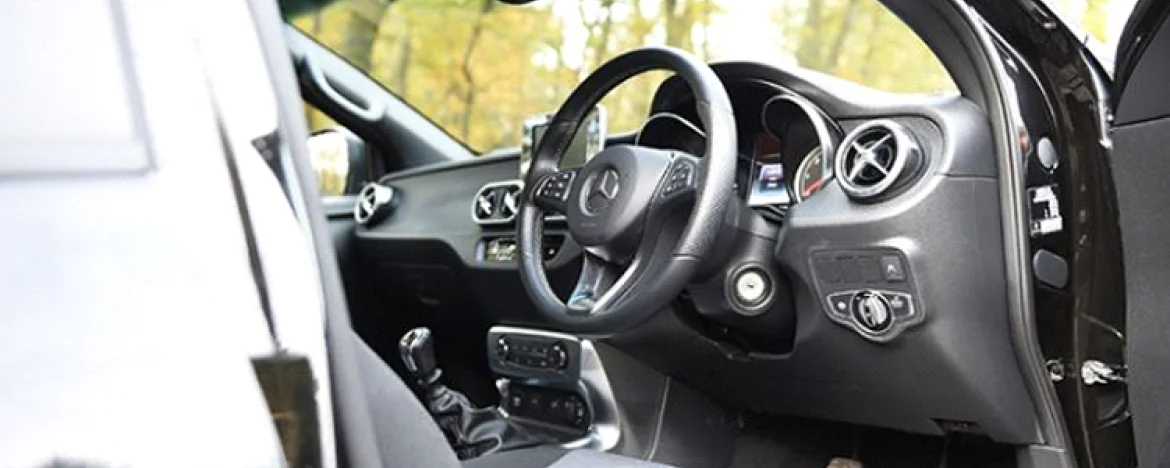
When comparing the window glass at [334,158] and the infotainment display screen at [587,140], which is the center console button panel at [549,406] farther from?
the window glass at [334,158]

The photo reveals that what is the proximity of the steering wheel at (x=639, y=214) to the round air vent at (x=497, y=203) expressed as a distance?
60cm

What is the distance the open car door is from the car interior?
18 cm

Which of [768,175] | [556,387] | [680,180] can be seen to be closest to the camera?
[680,180]

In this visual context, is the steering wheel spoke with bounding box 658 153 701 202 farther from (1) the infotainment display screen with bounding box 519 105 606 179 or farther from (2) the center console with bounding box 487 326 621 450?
(2) the center console with bounding box 487 326 621 450

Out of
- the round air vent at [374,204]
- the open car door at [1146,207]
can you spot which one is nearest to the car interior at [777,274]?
A: the open car door at [1146,207]

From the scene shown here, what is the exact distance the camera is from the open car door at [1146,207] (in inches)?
61.3

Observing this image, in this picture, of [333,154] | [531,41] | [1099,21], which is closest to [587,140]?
[1099,21]

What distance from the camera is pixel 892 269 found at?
72.1 inches

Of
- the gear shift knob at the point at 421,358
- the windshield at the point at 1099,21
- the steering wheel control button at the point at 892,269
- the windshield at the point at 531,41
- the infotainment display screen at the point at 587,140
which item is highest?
the windshield at the point at 531,41

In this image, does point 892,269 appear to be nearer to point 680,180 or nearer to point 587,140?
point 680,180

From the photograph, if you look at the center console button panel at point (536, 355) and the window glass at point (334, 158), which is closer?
the center console button panel at point (536, 355)

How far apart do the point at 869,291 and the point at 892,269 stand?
0.06 meters

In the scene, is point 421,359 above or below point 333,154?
below

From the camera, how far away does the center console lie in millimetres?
2352
